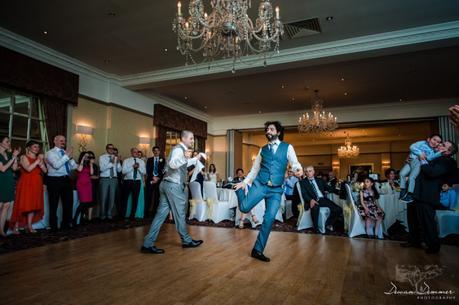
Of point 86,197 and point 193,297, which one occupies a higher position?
point 86,197

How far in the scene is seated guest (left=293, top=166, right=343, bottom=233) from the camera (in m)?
5.05

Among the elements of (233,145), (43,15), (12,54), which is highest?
(43,15)

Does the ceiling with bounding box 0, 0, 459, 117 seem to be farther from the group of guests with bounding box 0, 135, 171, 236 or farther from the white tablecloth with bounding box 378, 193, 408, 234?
the white tablecloth with bounding box 378, 193, 408, 234

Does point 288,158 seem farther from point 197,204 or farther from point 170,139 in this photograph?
point 170,139

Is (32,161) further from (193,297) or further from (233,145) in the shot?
(233,145)

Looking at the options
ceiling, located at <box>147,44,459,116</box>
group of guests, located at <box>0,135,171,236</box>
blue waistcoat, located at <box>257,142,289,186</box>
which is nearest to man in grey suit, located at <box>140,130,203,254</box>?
blue waistcoat, located at <box>257,142,289,186</box>

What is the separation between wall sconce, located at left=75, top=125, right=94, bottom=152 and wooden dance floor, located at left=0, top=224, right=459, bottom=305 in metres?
3.68

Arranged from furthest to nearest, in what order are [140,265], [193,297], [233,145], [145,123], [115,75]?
[233,145] → [145,123] → [115,75] → [140,265] → [193,297]

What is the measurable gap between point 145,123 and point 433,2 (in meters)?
7.47

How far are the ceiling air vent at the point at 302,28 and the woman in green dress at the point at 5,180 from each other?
4.99m

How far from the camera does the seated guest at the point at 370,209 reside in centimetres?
455

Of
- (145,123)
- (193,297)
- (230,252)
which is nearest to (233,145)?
(145,123)

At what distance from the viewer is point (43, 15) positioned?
493cm

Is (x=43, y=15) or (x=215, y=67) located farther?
(x=215, y=67)
